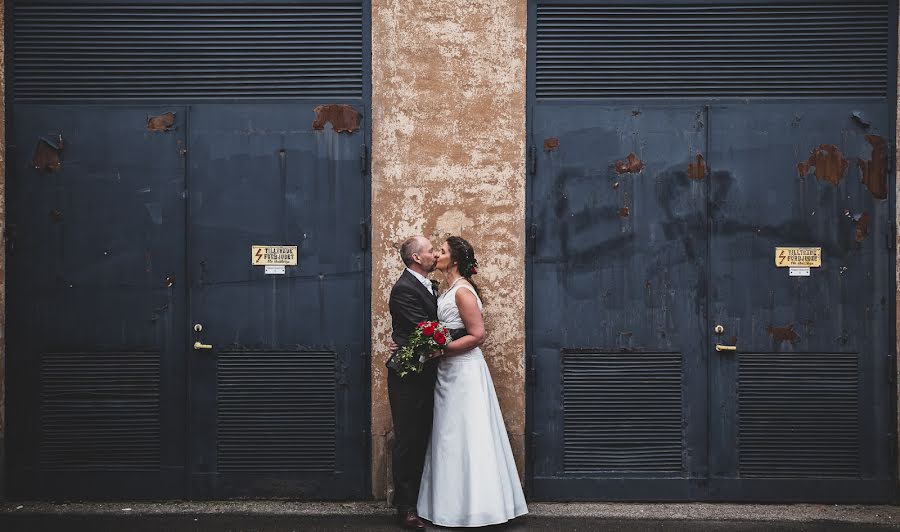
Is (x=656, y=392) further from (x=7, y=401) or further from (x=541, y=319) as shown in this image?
(x=7, y=401)

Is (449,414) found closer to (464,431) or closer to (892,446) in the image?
(464,431)

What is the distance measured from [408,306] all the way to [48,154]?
→ 9.32 feet

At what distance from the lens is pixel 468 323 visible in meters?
5.14

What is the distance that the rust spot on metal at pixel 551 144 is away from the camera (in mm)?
5734

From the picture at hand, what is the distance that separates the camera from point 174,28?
5.79 metres

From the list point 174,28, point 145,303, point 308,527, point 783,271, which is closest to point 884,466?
point 783,271

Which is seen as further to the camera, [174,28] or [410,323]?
[174,28]

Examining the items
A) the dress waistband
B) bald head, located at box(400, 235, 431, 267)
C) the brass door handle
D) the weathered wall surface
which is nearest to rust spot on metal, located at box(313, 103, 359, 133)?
the weathered wall surface

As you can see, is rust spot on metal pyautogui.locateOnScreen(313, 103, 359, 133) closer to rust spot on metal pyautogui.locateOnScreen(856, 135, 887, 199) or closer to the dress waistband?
the dress waistband

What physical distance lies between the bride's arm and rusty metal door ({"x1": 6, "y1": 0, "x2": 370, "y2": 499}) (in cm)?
88

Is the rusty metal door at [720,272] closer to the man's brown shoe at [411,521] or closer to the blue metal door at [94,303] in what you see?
the man's brown shoe at [411,521]

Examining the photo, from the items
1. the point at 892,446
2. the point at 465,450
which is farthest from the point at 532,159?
the point at 892,446

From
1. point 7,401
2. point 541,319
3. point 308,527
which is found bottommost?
point 308,527

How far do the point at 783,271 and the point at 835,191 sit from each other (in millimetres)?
664
